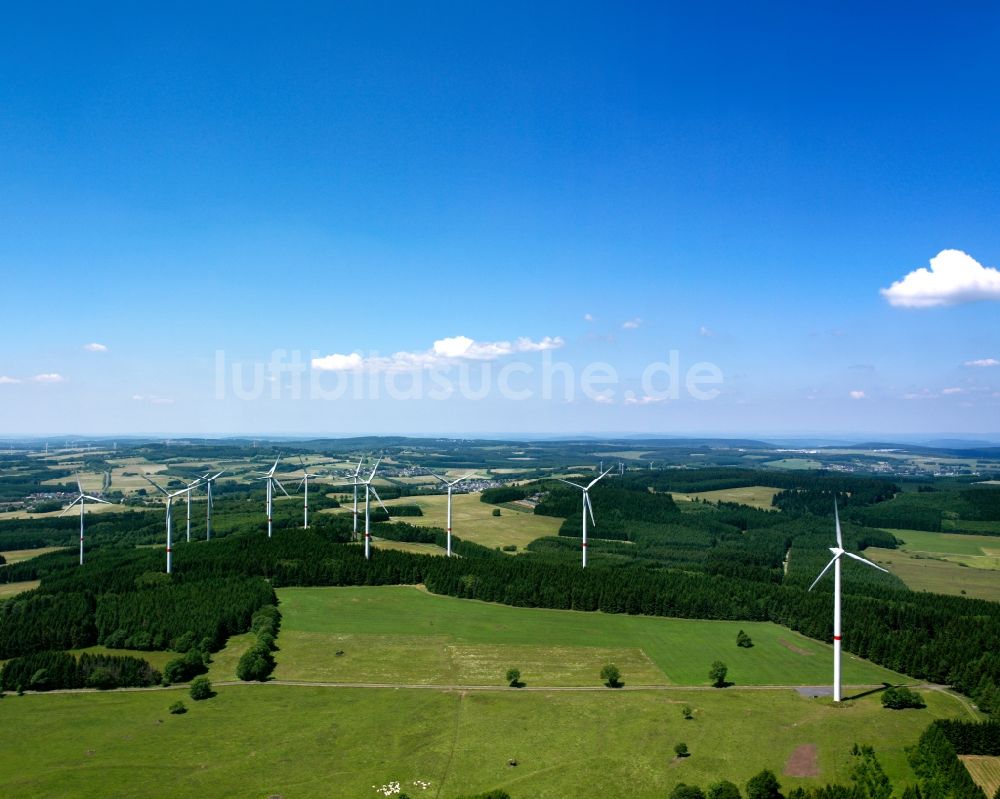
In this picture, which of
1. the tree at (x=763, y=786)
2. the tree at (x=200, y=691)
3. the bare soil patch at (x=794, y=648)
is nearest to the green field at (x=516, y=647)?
the bare soil patch at (x=794, y=648)

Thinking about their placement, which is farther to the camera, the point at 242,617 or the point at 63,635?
the point at 242,617

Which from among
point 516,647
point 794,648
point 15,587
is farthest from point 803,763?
point 15,587

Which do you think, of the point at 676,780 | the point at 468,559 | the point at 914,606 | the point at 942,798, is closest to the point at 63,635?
the point at 468,559

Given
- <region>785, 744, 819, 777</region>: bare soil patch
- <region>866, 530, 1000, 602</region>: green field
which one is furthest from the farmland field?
<region>866, 530, 1000, 602</region>: green field

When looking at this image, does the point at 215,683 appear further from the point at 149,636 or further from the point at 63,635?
the point at 63,635

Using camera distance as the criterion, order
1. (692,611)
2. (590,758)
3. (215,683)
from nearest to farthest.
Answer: (590,758) < (215,683) < (692,611)

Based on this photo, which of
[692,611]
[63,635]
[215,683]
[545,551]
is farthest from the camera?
[545,551]
